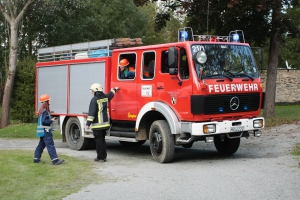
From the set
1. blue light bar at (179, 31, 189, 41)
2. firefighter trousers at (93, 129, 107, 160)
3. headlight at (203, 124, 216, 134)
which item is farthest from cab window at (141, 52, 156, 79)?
headlight at (203, 124, 216, 134)

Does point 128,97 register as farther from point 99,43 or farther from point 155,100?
point 99,43

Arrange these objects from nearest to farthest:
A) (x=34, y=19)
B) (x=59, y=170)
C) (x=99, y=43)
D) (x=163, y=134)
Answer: (x=59, y=170)
(x=163, y=134)
(x=99, y=43)
(x=34, y=19)

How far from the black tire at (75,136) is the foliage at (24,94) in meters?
10.6

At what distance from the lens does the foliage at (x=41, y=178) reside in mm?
8719

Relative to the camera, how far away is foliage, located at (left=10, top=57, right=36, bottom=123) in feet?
83.9

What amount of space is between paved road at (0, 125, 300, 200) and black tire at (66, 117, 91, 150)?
32cm

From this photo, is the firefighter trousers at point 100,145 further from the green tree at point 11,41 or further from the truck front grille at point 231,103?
the green tree at point 11,41

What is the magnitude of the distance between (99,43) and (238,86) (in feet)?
14.7

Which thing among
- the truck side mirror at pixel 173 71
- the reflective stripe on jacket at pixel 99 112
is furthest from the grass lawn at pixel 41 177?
the truck side mirror at pixel 173 71

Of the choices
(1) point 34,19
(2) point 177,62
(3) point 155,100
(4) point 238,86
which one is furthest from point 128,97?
(1) point 34,19

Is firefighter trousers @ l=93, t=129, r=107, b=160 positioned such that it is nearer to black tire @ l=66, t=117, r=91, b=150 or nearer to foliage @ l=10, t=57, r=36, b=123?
black tire @ l=66, t=117, r=91, b=150

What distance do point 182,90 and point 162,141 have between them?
4.15ft

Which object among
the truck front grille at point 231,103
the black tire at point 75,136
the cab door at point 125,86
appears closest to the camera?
the truck front grille at point 231,103

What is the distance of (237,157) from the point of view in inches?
503
